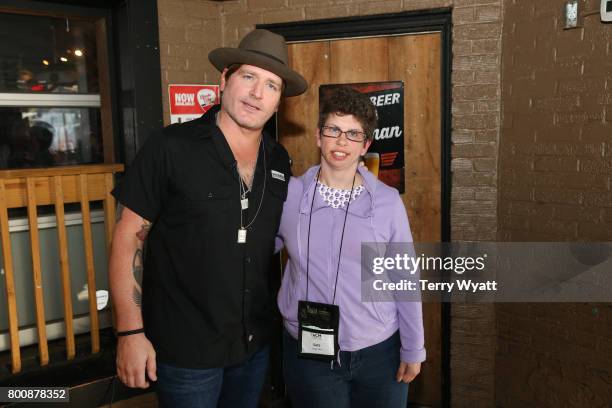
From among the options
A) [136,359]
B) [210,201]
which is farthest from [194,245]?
[136,359]

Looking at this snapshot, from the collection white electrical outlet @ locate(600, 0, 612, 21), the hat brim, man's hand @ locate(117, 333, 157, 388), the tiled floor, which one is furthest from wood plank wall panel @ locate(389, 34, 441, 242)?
man's hand @ locate(117, 333, 157, 388)

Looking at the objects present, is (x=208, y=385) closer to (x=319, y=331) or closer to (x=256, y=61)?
(x=319, y=331)

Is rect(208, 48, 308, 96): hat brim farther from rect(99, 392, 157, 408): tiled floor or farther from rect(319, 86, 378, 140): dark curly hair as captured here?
rect(99, 392, 157, 408): tiled floor

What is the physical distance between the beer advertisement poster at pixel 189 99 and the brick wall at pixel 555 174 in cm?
170

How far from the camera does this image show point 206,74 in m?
3.22

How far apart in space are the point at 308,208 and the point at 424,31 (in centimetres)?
164

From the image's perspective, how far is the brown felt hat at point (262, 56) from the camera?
192cm

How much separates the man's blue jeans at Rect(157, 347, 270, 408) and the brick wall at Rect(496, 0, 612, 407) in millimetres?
1742

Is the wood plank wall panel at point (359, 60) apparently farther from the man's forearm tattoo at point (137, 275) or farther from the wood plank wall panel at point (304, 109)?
the man's forearm tattoo at point (137, 275)

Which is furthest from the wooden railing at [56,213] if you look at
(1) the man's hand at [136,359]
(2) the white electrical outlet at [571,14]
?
(2) the white electrical outlet at [571,14]

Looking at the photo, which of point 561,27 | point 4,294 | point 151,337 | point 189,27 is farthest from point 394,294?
point 4,294

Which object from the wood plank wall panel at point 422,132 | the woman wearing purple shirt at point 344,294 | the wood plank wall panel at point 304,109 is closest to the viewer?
the woman wearing purple shirt at point 344,294

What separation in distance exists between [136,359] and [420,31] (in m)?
2.32

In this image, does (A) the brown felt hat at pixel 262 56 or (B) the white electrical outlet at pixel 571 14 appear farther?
(B) the white electrical outlet at pixel 571 14
